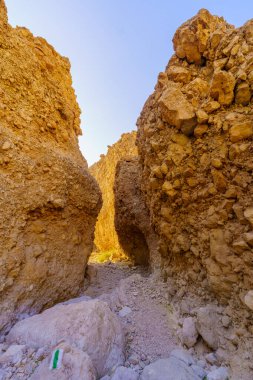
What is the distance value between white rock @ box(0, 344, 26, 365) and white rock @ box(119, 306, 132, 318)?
5.04 feet

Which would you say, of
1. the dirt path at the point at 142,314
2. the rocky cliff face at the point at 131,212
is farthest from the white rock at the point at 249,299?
the rocky cliff face at the point at 131,212

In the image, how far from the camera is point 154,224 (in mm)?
4668

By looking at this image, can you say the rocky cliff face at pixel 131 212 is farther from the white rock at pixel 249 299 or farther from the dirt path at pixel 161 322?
the white rock at pixel 249 299

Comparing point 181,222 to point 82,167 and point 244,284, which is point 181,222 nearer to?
point 244,284

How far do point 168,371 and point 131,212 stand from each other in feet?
14.8

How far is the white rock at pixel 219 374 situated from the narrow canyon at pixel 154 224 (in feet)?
0.03

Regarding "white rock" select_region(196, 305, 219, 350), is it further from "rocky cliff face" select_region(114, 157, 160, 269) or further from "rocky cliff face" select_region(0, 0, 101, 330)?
"rocky cliff face" select_region(114, 157, 160, 269)

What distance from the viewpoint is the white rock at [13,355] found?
2201 millimetres

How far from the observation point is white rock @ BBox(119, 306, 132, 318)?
11.4ft

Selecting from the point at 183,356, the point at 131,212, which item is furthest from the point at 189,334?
the point at 131,212

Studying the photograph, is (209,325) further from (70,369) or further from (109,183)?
(109,183)

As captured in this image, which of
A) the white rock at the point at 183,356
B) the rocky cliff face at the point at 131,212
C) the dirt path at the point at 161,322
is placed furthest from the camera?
the rocky cliff face at the point at 131,212

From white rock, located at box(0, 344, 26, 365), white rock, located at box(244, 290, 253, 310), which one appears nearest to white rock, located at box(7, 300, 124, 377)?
white rock, located at box(0, 344, 26, 365)

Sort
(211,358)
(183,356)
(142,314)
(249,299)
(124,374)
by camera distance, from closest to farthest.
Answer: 1. (124,374)
2. (249,299)
3. (211,358)
4. (183,356)
5. (142,314)
